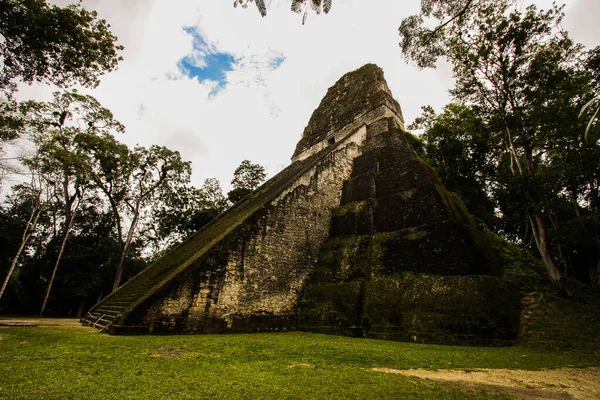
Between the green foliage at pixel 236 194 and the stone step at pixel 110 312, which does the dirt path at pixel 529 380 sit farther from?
the green foliage at pixel 236 194

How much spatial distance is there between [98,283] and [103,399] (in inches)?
819

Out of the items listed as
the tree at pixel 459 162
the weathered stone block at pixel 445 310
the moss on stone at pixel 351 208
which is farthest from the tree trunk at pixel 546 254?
the tree at pixel 459 162

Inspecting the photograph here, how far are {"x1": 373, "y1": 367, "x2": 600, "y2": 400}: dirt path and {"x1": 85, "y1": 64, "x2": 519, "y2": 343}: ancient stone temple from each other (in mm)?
1862

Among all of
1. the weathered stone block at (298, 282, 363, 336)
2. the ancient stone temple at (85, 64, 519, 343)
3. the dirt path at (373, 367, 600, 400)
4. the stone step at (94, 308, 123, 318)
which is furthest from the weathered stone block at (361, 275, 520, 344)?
the stone step at (94, 308, 123, 318)

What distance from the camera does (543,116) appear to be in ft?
25.1

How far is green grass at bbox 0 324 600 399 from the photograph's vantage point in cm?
239

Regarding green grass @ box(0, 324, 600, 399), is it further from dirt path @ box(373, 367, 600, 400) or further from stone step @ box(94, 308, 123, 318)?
stone step @ box(94, 308, 123, 318)

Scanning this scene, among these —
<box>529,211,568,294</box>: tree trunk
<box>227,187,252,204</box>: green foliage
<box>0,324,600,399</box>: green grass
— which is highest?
<box>227,187,252,204</box>: green foliage

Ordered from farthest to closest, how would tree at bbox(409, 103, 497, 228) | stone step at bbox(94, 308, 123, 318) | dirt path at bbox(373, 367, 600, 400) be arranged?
tree at bbox(409, 103, 497, 228), stone step at bbox(94, 308, 123, 318), dirt path at bbox(373, 367, 600, 400)

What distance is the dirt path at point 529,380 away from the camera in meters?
2.68

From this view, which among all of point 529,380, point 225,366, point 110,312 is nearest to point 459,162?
point 529,380

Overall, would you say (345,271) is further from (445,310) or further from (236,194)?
(236,194)

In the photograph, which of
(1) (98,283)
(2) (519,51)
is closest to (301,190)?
(2) (519,51)

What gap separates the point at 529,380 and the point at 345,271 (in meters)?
5.14
